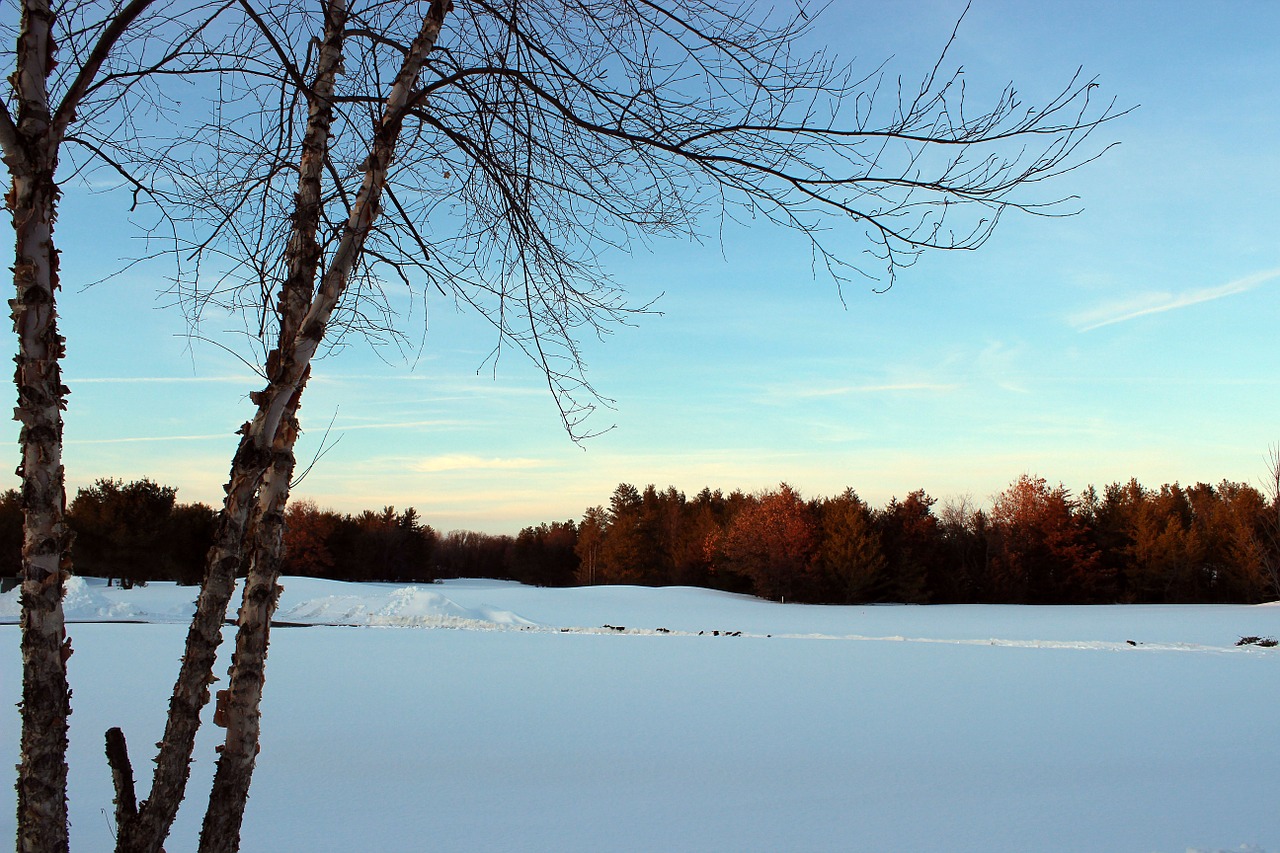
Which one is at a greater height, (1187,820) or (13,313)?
(13,313)

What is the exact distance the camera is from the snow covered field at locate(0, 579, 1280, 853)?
4.35 metres

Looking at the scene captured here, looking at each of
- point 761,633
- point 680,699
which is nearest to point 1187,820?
point 680,699

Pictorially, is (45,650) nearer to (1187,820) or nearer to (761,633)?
(1187,820)

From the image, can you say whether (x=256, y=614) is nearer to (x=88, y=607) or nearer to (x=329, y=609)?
(x=329, y=609)

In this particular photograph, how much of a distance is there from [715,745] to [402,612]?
13722 millimetres

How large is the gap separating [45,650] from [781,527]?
93.0 feet

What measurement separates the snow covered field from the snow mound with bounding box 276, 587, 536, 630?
15.7 feet

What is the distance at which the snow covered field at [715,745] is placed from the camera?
435cm

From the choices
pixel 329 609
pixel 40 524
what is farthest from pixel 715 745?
pixel 329 609

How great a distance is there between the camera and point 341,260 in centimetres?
228

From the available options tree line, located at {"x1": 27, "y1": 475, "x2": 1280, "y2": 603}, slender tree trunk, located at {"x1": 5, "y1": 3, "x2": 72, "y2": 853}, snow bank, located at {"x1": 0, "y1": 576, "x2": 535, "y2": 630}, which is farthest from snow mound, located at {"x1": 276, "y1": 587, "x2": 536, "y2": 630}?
slender tree trunk, located at {"x1": 5, "y1": 3, "x2": 72, "y2": 853}

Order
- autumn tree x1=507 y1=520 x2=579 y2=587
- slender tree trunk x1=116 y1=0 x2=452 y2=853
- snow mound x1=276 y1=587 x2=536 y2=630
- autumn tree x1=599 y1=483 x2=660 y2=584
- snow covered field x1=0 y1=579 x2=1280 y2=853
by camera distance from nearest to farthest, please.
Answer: slender tree trunk x1=116 y1=0 x2=452 y2=853 → snow covered field x1=0 y1=579 x2=1280 y2=853 → snow mound x1=276 y1=587 x2=536 y2=630 → autumn tree x1=599 y1=483 x2=660 y2=584 → autumn tree x1=507 y1=520 x2=579 y2=587

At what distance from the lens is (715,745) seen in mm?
6133

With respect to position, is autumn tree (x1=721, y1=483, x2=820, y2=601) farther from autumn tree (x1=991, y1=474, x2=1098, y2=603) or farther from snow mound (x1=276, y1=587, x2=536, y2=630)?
snow mound (x1=276, y1=587, x2=536, y2=630)
